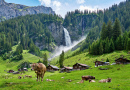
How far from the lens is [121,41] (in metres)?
97.5

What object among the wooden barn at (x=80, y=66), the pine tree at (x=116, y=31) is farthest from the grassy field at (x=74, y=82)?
→ the pine tree at (x=116, y=31)

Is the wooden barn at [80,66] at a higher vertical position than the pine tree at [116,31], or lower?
lower

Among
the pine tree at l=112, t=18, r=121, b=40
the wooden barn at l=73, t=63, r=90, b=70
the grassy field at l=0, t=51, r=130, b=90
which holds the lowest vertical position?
the wooden barn at l=73, t=63, r=90, b=70

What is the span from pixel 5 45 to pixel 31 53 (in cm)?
4646

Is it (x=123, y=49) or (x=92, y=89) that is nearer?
(x=92, y=89)

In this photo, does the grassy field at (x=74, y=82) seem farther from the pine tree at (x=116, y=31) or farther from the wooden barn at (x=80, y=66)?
the pine tree at (x=116, y=31)

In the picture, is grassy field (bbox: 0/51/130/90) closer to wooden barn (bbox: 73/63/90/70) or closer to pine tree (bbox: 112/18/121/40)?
wooden barn (bbox: 73/63/90/70)

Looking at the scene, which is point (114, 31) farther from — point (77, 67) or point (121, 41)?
point (77, 67)

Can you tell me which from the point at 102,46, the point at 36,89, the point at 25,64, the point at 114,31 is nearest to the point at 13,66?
the point at 25,64

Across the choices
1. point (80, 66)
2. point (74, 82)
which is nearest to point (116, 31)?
point (80, 66)

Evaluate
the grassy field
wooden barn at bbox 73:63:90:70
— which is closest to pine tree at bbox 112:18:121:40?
wooden barn at bbox 73:63:90:70

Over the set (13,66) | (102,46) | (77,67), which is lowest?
(13,66)

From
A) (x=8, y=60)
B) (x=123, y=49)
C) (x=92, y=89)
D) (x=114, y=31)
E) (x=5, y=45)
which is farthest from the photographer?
(x=5, y=45)

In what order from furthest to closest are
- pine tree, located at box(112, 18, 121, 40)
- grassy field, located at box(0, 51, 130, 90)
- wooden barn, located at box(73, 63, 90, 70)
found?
pine tree, located at box(112, 18, 121, 40) < wooden barn, located at box(73, 63, 90, 70) < grassy field, located at box(0, 51, 130, 90)
